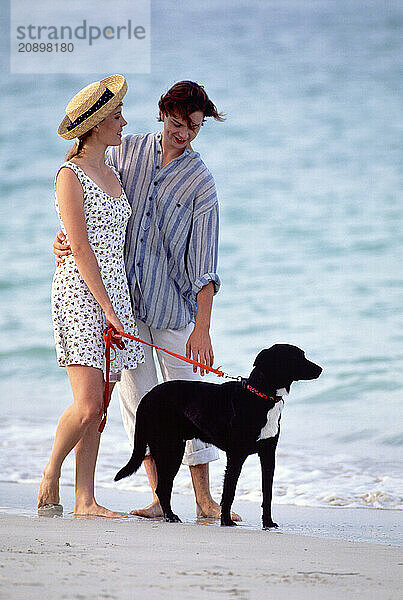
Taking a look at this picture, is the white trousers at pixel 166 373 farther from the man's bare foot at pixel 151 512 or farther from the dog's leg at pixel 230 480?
the dog's leg at pixel 230 480

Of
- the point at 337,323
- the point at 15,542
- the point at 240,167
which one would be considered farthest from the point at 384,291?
the point at 15,542

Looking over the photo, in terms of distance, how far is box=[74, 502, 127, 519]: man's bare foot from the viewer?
3.39 m

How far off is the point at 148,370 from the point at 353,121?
9.65 m

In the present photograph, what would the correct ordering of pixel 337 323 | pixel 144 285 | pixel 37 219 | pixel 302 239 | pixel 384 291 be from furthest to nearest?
pixel 37 219 < pixel 302 239 < pixel 384 291 < pixel 337 323 < pixel 144 285

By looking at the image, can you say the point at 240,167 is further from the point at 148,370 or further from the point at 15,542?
the point at 15,542

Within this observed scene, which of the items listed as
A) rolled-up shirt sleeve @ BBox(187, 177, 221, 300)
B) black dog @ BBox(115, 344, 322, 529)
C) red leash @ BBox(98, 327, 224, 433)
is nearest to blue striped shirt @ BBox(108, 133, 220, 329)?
rolled-up shirt sleeve @ BBox(187, 177, 221, 300)

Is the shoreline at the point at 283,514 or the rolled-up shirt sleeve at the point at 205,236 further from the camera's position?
A: the rolled-up shirt sleeve at the point at 205,236

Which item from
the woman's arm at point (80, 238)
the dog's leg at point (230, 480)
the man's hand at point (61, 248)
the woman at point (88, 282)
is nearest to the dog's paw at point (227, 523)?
the dog's leg at point (230, 480)

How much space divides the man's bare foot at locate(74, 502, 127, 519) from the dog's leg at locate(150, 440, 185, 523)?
0.58 feet

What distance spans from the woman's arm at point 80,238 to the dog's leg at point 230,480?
648 millimetres

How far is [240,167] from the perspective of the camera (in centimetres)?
1229

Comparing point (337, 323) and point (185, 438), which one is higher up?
point (337, 323)

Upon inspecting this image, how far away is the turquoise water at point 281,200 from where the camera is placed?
7.86 metres

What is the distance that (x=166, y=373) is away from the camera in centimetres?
379
